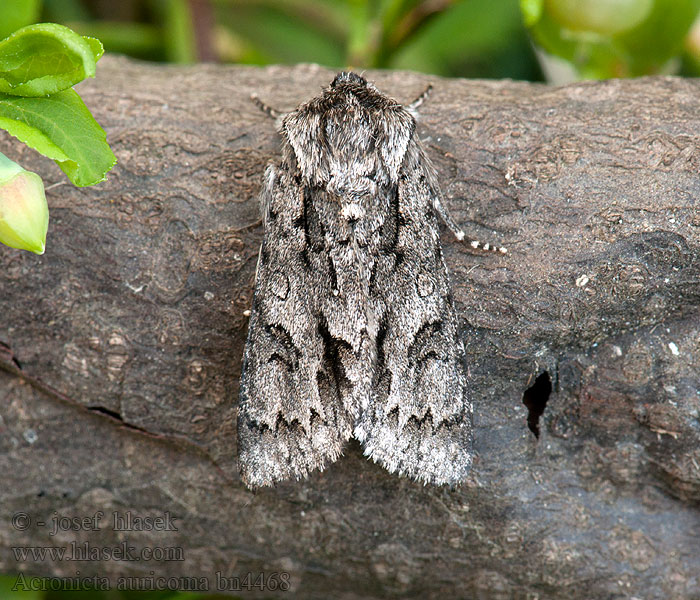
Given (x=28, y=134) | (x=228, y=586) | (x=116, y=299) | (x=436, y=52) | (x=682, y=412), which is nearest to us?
(x=28, y=134)

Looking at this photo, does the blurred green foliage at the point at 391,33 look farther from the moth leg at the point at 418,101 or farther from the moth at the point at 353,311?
the moth at the point at 353,311

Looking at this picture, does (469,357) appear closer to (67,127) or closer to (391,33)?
(67,127)

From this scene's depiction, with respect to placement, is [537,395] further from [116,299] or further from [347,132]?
[116,299]

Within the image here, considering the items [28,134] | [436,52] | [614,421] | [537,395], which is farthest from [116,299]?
[436,52]

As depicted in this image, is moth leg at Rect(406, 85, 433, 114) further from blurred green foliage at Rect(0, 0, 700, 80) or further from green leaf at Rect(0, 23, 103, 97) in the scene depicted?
green leaf at Rect(0, 23, 103, 97)

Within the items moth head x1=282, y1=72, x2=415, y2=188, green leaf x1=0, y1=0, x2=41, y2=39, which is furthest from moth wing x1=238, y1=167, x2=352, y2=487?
green leaf x1=0, y1=0, x2=41, y2=39

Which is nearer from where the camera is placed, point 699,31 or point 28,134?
point 28,134

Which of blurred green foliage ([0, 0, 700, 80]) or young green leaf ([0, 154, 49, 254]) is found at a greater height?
blurred green foliage ([0, 0, 700, 80])
